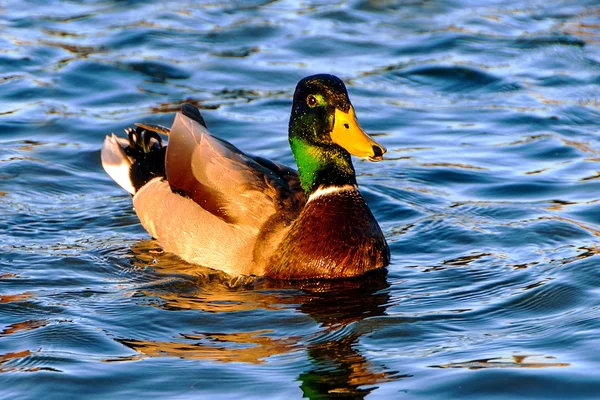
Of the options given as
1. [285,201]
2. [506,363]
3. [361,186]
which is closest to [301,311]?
[285,201]

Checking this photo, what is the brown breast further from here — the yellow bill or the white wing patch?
the white wing patch

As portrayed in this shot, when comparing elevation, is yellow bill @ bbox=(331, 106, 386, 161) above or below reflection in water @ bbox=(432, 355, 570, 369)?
above

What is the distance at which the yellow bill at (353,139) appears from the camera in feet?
22.0

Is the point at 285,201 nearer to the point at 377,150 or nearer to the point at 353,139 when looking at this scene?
the point at 353,139

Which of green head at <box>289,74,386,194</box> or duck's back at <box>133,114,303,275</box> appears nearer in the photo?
green head at <box>289,74,386,194</box>

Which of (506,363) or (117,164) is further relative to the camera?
(117,164)

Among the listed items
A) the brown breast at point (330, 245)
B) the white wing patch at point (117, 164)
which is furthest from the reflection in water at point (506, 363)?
the white wing patch at point (117, 164)

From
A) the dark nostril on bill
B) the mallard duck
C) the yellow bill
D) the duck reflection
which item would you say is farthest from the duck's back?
the dark nostril on bill

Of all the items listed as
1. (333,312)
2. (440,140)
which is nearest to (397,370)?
(333,312)

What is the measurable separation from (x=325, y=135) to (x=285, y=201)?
58 centimetres

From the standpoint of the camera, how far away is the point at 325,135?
6.91 metres

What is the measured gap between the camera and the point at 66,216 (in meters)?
8.16

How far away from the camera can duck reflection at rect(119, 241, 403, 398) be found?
5336 millimetres

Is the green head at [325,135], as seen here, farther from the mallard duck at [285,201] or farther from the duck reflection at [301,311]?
the duck reflection at [301,311]
